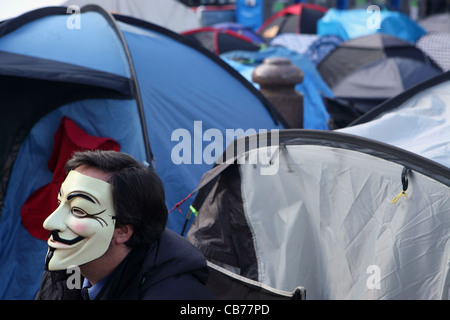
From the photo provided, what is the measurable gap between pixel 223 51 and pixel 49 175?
5.05 metres

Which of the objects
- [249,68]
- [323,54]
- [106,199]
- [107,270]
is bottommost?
[323,54]

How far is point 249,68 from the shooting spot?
20.7ft

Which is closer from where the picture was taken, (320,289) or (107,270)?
(107,270)

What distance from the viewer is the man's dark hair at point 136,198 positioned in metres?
1.76

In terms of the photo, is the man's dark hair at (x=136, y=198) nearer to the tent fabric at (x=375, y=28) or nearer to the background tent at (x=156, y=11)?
the background tent at (x=156, y=11)

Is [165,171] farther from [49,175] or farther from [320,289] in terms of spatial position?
[320,289]

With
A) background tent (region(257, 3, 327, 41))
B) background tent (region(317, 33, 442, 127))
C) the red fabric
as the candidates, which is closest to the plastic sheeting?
the red fabric

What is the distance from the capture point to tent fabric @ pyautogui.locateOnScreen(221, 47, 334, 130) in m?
6.10

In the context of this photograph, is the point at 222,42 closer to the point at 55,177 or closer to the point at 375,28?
the point at 375,28

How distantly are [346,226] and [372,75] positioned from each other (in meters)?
4.21

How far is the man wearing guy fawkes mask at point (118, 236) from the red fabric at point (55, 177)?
182 cm

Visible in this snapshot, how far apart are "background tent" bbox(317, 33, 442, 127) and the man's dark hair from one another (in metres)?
3.64

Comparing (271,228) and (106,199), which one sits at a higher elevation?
(106,199)
